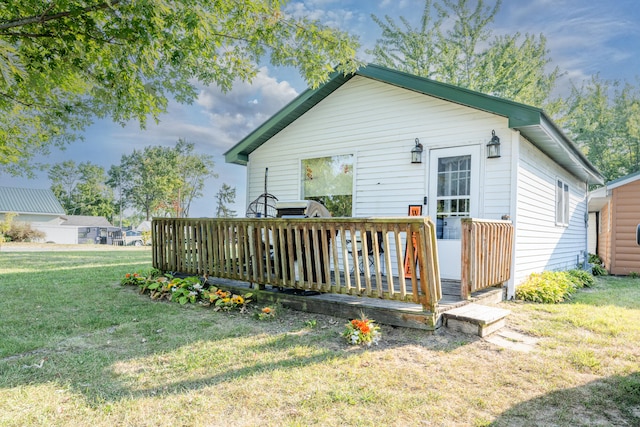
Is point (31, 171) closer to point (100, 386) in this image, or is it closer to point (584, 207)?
point (100, 386)

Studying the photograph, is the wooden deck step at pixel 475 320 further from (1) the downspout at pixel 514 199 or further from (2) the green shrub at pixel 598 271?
(2) the green shrub at pixel 598 271

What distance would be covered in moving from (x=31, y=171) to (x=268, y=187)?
345 inches

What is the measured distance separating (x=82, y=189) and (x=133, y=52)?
48.8 meters

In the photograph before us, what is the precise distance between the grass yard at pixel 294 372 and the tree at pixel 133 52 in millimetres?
2295

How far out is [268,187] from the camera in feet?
26.3

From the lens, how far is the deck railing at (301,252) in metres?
3.65

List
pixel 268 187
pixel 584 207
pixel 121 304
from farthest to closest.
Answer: pixel 584 207 → pixel 268 187 → pixel 121 304

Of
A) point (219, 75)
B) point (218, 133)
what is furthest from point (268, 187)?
point (218, 133)

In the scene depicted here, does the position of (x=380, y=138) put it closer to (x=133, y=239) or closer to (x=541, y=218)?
(x=541, y=218)

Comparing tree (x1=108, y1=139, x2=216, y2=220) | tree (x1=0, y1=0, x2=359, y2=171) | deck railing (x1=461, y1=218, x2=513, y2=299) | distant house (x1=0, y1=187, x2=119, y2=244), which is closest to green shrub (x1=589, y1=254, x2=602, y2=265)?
deck railing (x1=461, y1=218, x2=513, y2=299)

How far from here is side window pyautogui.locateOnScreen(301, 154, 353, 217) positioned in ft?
23.1

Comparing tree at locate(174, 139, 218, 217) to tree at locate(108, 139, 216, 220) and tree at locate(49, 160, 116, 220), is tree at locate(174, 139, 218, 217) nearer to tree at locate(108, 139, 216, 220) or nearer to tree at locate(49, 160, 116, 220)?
tree at locate(108, 139, 216, 220)

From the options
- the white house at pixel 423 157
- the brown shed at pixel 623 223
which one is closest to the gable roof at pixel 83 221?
the white house at pixel 423 157

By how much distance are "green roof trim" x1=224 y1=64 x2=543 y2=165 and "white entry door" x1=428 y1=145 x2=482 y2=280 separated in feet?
2.29
